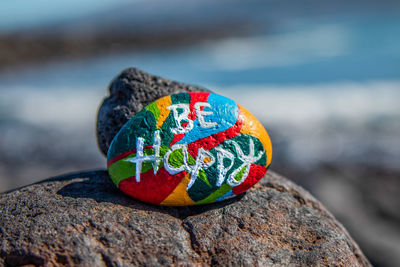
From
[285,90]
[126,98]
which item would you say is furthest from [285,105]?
[126,98]

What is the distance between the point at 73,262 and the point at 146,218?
561 mm

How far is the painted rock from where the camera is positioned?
2760 millimetres

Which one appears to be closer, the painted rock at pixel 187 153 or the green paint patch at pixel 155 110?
the painted rock at pixel 187 153

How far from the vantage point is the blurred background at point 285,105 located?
6.18 m

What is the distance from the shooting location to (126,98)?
11.2ft

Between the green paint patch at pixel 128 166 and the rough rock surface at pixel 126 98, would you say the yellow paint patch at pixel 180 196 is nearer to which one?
the green paint patch at pixel 128 166

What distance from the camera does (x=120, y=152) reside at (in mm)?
2832

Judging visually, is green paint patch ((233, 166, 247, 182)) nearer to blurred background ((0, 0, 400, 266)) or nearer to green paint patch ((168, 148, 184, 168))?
green paint patch ((168, 148, 184, 168))

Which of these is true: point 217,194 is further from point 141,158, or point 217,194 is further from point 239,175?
point 141,158

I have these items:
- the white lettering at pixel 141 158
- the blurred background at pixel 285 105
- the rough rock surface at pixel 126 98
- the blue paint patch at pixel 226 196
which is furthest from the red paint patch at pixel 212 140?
the blurred background at pixel 285 105

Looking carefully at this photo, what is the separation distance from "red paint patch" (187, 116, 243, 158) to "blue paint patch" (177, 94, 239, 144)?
2cm

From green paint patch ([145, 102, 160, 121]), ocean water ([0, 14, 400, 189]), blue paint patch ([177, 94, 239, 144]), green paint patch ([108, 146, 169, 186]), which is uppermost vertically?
green paint patch ([145, 102, 160, 121])

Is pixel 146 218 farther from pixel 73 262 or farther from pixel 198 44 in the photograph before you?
pixel 198 44

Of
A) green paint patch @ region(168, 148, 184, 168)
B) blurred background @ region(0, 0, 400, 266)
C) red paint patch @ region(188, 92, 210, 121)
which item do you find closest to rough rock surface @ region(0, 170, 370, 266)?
green paint patch @ region(168, 148, 184, 168)
